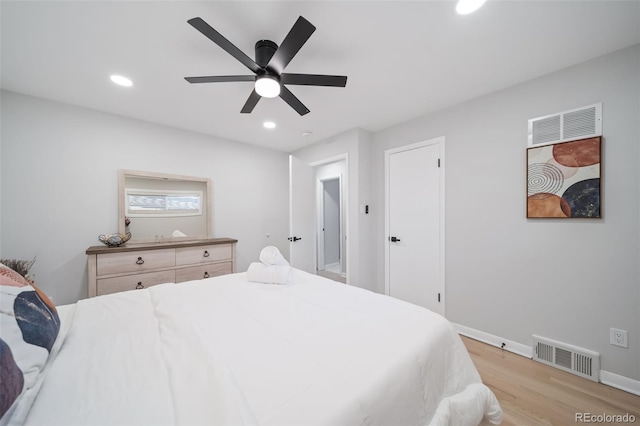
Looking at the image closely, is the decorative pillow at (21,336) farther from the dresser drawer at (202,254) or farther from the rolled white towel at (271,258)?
the dresser drawer at (202,254)

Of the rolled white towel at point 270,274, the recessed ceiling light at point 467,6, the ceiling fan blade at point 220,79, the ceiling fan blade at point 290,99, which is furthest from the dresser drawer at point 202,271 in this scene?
the recessed ceiling light at point 467,6

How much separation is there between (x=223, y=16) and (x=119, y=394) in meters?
1.86

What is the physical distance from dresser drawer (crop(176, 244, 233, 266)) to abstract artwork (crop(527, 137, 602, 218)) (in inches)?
130

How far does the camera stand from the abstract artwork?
1657mm

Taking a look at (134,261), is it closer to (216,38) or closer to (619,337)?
(216,38)

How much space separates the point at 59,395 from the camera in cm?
65

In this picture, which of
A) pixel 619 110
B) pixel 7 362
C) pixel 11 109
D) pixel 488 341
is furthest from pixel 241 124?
pixel 488 341

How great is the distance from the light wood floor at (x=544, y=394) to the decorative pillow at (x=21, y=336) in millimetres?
2186

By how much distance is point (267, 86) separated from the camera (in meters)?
1.51

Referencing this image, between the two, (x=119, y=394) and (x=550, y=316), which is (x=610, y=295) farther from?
(x=119, y=394)

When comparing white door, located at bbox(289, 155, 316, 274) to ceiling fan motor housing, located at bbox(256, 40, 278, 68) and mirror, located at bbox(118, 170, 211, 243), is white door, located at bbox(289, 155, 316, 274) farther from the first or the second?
ceiling fan motor housing, located at bbox(256, 40, 278, 68)

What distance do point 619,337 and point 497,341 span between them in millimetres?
767

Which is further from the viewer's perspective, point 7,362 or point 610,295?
point 610,295

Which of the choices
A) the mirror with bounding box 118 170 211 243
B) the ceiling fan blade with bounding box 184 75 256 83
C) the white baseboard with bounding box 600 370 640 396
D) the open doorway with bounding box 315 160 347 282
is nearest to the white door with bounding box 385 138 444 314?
the white baseboard with bounding box 600 370 640 396
